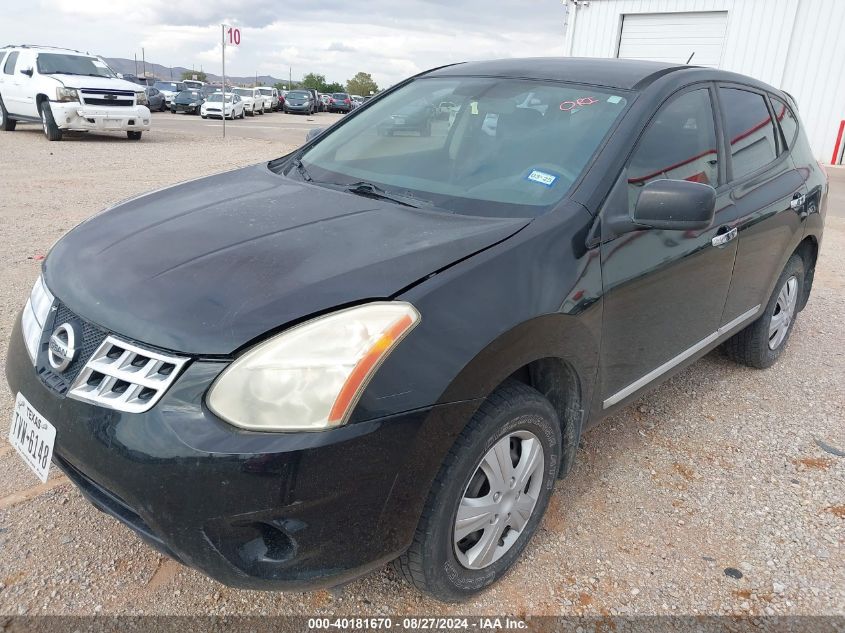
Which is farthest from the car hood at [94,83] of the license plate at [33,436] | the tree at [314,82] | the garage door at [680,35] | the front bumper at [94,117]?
the tree at [314,82]

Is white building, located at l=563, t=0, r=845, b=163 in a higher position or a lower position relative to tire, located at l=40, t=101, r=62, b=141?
higher

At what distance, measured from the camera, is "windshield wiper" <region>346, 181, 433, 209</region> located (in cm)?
238

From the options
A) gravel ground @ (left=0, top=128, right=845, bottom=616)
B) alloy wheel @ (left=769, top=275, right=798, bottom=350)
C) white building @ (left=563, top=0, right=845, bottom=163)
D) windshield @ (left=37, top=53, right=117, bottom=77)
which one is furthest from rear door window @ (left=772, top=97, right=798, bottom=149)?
windshield @ (left=37, top=53, right=117, bottom=77)

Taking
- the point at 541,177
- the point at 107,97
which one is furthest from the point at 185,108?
the point at 541,177

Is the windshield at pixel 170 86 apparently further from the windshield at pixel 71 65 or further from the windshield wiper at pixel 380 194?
the windshield wiper at pixel 380 194

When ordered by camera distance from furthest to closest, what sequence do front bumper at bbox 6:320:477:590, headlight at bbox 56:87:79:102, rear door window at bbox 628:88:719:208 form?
1. headlight at bbox 56:87:79:102
2. rear door window at bbox 628:88:719:208
3. front bumper at bbox 6:320:477:590

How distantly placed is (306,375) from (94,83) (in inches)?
564

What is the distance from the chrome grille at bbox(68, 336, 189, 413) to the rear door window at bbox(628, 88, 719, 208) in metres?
1.65

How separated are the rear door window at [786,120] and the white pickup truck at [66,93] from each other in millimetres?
13162

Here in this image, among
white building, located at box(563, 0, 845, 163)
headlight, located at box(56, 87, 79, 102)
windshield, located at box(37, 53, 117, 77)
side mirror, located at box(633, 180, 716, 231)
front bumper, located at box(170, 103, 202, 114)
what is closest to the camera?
side mirror, located at box(633, 180, 716, 231)

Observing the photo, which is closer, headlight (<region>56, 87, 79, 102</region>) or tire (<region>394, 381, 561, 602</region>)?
tire (<region>394, 381, 561, 602</region>)

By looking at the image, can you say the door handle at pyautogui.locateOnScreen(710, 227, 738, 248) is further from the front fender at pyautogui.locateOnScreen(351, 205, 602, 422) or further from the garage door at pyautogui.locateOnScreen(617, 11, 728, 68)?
the garage door at pyautogui.locateOnScreen(617, 11, 728, 68)

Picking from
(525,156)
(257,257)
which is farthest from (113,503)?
(525,156)

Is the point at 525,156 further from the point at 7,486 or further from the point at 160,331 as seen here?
the point at 7,486
